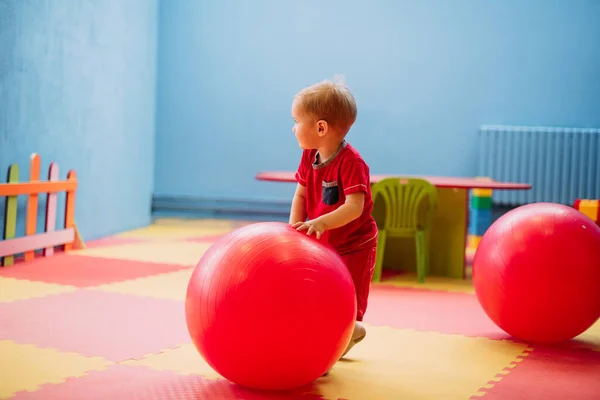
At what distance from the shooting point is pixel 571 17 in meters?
8.73

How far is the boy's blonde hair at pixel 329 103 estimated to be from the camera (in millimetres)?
3180

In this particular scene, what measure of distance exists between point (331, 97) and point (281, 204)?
6.32 m

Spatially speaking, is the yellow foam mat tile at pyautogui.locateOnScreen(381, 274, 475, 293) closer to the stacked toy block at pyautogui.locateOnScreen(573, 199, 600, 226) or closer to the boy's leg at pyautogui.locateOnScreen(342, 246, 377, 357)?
the stacked toy block at pyautogui.locateOnScreen(573, 199, 600, 226)

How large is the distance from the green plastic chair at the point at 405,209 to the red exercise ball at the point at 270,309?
322cm

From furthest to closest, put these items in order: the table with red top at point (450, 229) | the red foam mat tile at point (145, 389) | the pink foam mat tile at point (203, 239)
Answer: the pink foam mat tile at point (203, 239), the table with red top at point (450, 229), the red foam mat tile at point (145, 389)

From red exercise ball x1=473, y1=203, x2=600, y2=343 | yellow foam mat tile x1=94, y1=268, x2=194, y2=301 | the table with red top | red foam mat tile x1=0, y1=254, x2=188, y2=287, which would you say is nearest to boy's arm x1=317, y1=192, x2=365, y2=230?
red exercise ball x1=473, y1=203, x2=600, y2=343

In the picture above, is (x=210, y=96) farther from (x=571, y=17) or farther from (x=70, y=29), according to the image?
(x=571, y=17)

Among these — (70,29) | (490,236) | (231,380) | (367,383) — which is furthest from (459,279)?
(70,29)

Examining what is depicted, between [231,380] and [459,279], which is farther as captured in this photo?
[459,279]

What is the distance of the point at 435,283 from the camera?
19.6 feet

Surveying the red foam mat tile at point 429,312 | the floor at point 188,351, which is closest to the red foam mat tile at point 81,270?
the floor at point 188,351

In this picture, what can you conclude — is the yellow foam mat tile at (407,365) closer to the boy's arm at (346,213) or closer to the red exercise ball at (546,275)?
the red exercise ball at (546,275)

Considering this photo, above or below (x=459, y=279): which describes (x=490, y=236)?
above

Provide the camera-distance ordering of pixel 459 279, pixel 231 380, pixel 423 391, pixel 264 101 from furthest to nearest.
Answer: pixel 264 101
pixel 459 279
pixel 423 391
pixel 231 380
